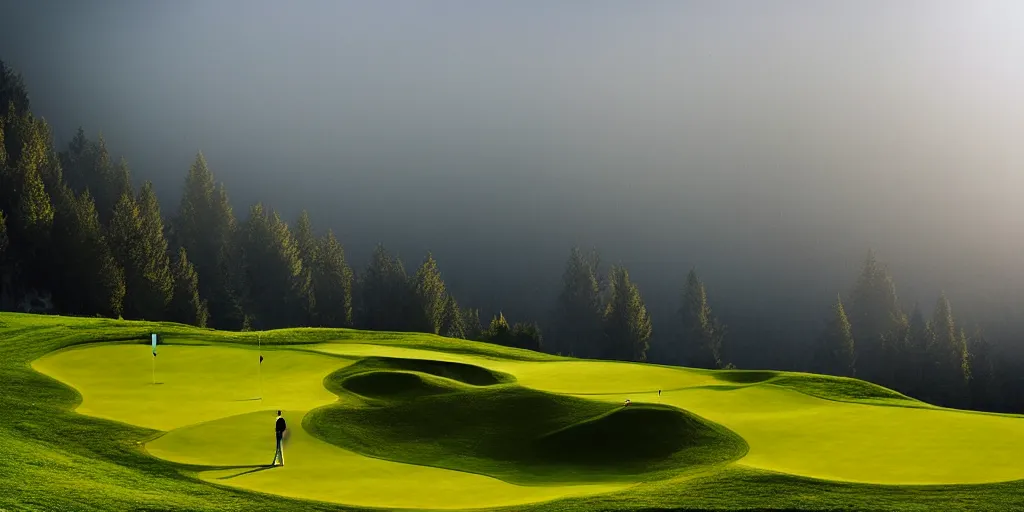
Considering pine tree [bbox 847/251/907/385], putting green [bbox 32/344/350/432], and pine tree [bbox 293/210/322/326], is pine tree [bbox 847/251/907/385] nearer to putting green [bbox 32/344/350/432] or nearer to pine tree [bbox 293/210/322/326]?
pine tree [bbox 293/210/322/326]

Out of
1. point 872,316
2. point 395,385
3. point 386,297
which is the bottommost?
point 395,385

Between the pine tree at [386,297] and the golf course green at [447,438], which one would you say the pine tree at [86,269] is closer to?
the pine tree at [386,297]

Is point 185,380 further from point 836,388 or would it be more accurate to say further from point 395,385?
point 836,388

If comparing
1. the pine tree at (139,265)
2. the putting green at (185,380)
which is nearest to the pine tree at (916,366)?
the putting green at (185,380)

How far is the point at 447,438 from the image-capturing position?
32.2m

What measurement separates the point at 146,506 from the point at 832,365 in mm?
109451

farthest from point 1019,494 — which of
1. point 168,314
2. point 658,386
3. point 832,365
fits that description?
point 832,365

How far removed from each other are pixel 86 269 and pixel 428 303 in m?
45.0

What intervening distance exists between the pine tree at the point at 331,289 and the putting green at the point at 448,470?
6638 cm

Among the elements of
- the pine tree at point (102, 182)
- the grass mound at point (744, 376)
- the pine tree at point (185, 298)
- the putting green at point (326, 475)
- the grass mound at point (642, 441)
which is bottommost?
the putting green at point (326, 475)

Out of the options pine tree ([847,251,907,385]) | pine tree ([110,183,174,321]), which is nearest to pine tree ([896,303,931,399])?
pine tree ([847,251,907,385])

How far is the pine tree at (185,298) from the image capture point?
9288cm

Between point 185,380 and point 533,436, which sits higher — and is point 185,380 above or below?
above

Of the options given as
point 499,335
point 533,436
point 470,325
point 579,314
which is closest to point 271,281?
point 470,325
